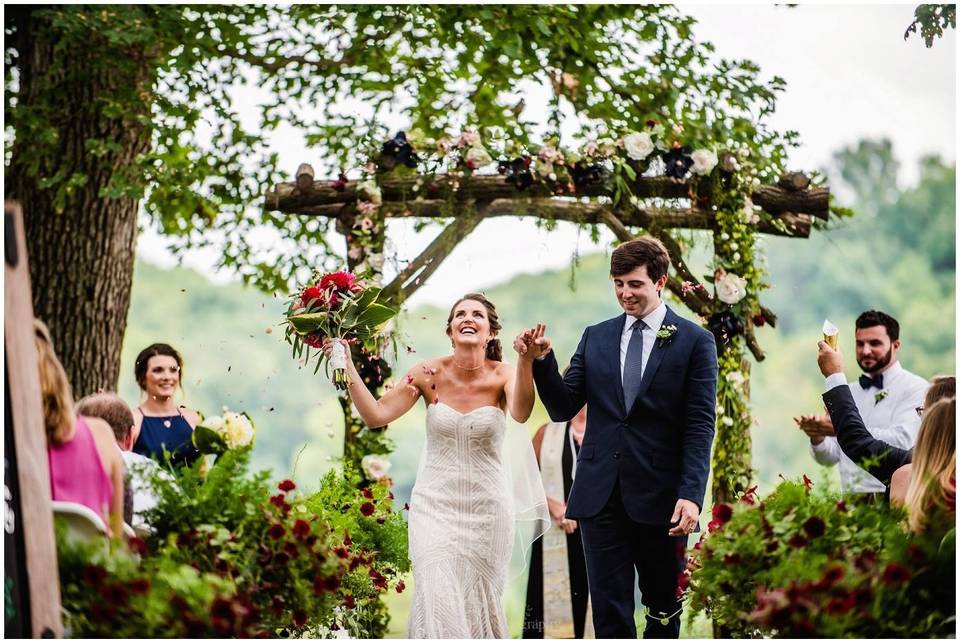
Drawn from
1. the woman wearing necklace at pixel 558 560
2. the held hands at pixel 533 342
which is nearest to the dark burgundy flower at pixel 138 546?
the held hands at pixel 533 342

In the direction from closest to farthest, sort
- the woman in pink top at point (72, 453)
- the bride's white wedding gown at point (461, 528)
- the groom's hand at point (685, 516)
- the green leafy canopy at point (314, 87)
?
the woman in pink top at point (72, 453), the groom's hand at point (685, 516), the bride's white wedding gown at point (461, 528), the green leafy canopy at point (314, 87)

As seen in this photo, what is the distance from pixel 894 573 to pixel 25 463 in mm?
2885

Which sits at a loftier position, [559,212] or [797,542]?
[559,212]

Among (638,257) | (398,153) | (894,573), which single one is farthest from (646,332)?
(398,153)

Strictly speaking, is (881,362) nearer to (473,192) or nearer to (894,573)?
(894,573)

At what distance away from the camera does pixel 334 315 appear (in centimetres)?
584

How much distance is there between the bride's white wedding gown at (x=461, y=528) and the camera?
18.8ft

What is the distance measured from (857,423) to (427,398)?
7.58 ft

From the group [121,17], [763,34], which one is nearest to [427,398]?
[121,17]

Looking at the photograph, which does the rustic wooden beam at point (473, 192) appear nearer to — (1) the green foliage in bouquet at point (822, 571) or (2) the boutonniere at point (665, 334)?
(2) the boutonniere at point (665, 334)

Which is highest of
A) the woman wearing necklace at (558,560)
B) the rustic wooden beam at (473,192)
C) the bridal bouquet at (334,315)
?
the rustic wooden beam at (473,192)

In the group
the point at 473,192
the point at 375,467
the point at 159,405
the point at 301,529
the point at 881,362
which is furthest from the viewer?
the point at 473,192

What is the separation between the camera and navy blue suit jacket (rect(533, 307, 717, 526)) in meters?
5.05

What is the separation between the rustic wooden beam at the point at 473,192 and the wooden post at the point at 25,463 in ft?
14.3
